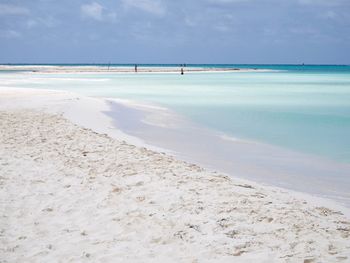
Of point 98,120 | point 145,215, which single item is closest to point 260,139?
point 98,120

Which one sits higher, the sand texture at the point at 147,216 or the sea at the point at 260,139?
the sand texture at the point at 147,216

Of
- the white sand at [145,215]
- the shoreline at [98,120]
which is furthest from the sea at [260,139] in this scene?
the white sand at [145,215]

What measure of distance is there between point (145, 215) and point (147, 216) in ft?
0.13

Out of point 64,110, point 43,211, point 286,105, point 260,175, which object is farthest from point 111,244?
point 286,105

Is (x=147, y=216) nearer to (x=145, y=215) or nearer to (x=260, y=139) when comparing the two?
(x=145, y=215)

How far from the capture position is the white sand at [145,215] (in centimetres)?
460

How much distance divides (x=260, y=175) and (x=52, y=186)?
142 inches

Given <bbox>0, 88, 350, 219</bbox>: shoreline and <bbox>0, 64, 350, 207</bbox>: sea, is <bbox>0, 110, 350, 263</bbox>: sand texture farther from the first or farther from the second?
<bbox>0, 64, 350, 207</bbox>: sea

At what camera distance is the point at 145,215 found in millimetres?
5629

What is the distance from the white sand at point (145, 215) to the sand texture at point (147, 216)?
0.04 feet

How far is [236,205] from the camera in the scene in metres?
5.96

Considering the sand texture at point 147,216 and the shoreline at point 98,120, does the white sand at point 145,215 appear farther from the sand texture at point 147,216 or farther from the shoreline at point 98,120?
the shoreline at point 98,120

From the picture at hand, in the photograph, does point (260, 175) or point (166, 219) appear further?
point (260, 175)

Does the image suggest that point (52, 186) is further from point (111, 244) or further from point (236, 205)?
point (236, 205)
